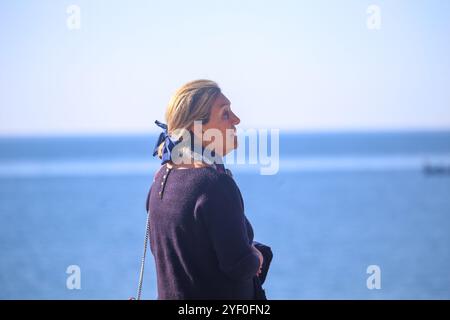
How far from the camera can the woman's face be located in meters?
2.65

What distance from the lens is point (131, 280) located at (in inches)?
628

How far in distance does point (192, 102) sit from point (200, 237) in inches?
18.1

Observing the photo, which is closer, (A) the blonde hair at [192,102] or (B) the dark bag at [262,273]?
(A) the blonde hair at [192,102]

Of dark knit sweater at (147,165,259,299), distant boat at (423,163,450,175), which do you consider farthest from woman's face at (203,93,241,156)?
distant boat at (423,163,450,175)

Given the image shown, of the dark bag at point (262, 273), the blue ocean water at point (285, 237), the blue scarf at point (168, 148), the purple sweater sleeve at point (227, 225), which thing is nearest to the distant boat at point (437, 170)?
the blue ocean water at point (285, 237)

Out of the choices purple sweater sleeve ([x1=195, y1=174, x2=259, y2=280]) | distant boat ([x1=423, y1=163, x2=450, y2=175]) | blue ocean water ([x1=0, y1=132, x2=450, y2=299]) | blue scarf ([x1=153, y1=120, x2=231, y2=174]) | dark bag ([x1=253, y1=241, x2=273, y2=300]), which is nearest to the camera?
purple sweater sleeve ([x1=195, y1=174, x2=259, y2=280])

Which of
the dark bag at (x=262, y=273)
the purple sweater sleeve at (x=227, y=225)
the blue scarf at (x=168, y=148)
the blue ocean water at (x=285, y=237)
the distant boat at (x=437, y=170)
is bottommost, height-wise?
the distant boat at (x=437, y=170)

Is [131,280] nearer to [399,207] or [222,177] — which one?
[222,177]

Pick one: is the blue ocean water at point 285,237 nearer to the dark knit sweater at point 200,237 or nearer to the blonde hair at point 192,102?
the dark knit sweater at point 200,237

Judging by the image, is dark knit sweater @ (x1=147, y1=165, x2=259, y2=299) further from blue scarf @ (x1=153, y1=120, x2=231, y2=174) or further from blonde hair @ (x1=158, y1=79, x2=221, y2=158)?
blonde hair @ (x1=158, y1=79, x2=221, y2=158)

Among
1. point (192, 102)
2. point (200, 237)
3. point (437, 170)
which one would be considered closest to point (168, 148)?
point (192, 102)

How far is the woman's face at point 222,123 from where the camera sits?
104 inches

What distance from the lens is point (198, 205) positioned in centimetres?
254

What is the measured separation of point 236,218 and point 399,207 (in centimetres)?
2836
